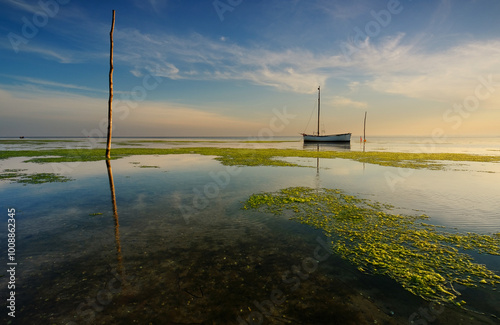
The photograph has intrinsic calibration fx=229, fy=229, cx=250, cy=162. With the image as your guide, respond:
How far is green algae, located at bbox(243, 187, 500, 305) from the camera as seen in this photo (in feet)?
17.2

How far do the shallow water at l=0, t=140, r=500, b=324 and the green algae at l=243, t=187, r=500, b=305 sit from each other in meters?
0.43

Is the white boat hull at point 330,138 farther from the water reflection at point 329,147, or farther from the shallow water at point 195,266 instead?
the shallow water at point 195,266

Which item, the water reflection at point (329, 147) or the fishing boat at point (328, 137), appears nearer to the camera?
the water reflection at point (329, 147)

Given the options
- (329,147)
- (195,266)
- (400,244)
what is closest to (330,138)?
(329,147)

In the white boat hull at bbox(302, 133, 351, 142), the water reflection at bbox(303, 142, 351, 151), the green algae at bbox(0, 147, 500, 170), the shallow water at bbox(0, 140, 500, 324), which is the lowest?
the shallow water at bbox(0, 140, 500, 324)

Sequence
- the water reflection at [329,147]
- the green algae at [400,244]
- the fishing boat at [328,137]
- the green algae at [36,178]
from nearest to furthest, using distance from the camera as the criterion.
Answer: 1. the green algae at [400,244]
2. the green algae at [36,178]
3. the water reflection at [329,147]
4. the fishing boat at [328,137]

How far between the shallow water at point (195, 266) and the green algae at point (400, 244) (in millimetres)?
434

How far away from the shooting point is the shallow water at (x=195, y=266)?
4.19 m

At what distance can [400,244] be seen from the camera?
7.03 m

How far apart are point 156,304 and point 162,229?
388cm

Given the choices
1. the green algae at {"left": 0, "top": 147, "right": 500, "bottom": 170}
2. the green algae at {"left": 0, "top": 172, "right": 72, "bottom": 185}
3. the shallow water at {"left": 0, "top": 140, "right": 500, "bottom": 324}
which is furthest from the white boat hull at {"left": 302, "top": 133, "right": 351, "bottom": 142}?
the green algae at {"left": 0, "top": 172, "right": 72, "bottom": 185}

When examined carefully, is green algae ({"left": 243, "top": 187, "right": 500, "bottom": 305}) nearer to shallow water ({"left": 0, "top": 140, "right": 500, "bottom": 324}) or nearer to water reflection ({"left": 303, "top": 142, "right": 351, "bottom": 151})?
shallow water ({"left": 0, "top": 140, "right": 500, "bottom": 324})

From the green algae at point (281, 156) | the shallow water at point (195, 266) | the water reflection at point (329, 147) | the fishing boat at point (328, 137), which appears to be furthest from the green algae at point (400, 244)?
the fishing boat at point (328, 137)

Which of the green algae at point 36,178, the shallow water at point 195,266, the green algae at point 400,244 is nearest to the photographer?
the shallow water at point 195,266
